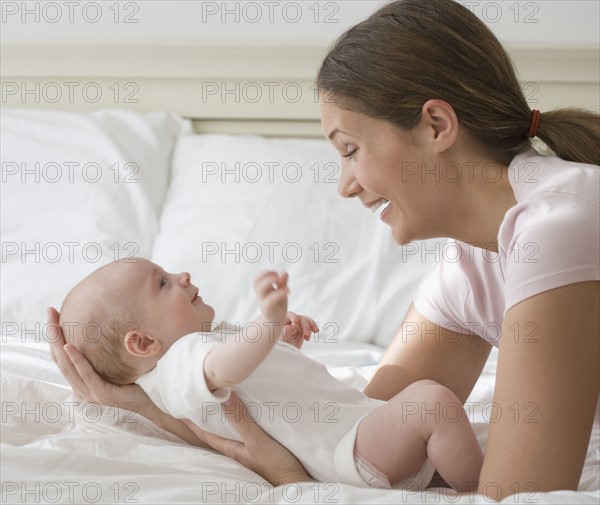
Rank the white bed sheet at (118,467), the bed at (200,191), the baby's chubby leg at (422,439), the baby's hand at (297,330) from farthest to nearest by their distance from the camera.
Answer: the bed at (200,191), the baby's hand at (297,330), the baby's chubby leg at (422,439), the white bed sheet at (118,467)

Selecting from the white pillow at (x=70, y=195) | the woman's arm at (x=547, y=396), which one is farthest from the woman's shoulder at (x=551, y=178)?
the white pillow at (x=70, y=195)

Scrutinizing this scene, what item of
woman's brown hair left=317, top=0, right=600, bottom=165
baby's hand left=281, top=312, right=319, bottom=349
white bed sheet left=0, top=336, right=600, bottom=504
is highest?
woman's brown hair left=317, top=0, right=600, bottom=165

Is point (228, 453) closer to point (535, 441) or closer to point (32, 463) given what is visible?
point (32, 463)

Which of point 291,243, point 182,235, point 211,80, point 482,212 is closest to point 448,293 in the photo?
point 482,212

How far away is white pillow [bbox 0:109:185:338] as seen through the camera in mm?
2014

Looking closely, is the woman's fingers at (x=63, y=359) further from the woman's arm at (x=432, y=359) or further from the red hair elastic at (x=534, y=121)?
the red hair elastic at (x=534, y=121)

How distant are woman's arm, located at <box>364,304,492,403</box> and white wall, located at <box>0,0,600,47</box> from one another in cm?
110

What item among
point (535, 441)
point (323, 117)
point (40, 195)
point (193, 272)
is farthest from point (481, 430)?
point (40, 195)

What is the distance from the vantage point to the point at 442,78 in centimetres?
122

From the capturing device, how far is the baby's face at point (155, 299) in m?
1.22

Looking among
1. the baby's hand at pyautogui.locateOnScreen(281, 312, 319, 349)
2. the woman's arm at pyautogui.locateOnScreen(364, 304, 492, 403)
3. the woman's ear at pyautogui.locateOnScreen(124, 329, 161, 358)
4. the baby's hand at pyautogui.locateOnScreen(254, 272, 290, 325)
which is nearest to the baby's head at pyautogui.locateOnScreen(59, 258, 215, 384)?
the woman's ear at pyautogui.locateOnScreen(124, 329, 161, 358)

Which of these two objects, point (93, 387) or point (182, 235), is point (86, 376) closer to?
point (93, 387)

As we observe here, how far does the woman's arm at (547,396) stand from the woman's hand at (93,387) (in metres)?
0.47

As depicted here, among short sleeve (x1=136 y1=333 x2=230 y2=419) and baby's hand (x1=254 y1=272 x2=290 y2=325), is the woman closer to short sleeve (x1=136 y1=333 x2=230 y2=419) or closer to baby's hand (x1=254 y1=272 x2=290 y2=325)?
short sleeve (x1=136 y1=333 x2=230 y2=419)
